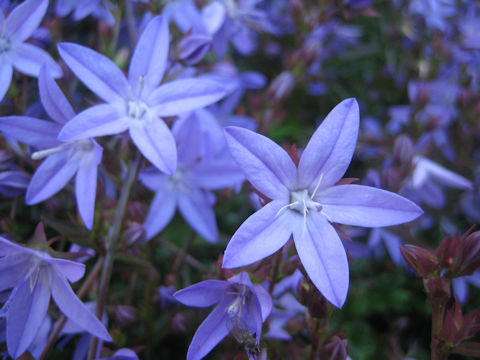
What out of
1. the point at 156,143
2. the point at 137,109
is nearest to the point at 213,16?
the point at 137,109

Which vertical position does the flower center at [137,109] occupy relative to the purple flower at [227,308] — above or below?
above

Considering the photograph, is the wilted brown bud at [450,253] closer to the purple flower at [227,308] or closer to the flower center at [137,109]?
the purple flower at [227,308]

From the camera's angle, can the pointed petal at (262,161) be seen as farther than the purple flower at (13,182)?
No

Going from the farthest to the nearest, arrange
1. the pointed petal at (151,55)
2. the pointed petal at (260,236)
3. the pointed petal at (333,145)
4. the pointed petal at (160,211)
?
the pointed petal at (160,211) < the pointed petal at (151,55) < the pointed petal at (333,145) < the pointed petal at (260,236)

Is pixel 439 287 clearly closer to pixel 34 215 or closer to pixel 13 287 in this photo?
pixel 13 287

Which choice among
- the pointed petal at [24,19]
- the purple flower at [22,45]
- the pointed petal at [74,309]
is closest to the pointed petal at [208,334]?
the pointed petal at [74,309]

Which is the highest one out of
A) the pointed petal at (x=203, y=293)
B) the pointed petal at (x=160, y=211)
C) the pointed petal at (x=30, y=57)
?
the pointed petal at (x=30, y=57)

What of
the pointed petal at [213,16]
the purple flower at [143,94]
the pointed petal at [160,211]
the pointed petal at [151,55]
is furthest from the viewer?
the pointed petal at [213,16]

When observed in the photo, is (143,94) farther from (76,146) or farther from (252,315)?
(252,315)
